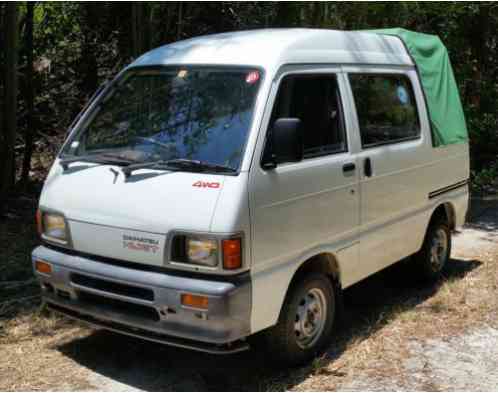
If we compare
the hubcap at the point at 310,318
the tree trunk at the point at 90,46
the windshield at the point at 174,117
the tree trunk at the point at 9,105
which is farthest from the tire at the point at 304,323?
the tree trunk at the point at 90,46

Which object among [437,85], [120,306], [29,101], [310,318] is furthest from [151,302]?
[29,101]

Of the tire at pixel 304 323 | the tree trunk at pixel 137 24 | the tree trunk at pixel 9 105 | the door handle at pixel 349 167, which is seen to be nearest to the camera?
the tire at pixel 304 323

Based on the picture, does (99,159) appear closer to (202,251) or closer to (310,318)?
(202,251)

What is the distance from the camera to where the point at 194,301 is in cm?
407

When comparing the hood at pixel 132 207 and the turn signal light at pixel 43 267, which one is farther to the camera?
the turn signal light at pixel 43 267

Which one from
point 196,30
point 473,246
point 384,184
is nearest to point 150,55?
point 384,184

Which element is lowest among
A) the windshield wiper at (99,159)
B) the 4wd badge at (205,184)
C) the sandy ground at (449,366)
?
the sandy ground at (449,366)

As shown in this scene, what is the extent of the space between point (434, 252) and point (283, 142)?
3149mm

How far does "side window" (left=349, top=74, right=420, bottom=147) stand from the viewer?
5.48 meters

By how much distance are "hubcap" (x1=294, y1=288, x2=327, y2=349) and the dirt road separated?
19cm

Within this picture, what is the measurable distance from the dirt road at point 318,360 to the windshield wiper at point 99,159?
142 centimetres

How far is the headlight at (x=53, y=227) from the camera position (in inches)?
184

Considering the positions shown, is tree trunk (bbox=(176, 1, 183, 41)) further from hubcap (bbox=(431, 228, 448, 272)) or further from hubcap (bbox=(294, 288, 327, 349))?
hubcap (bbox=(294, 288, 327, 349))

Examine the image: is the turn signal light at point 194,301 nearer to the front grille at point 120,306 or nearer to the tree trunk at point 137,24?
the front grille at point 120,306
